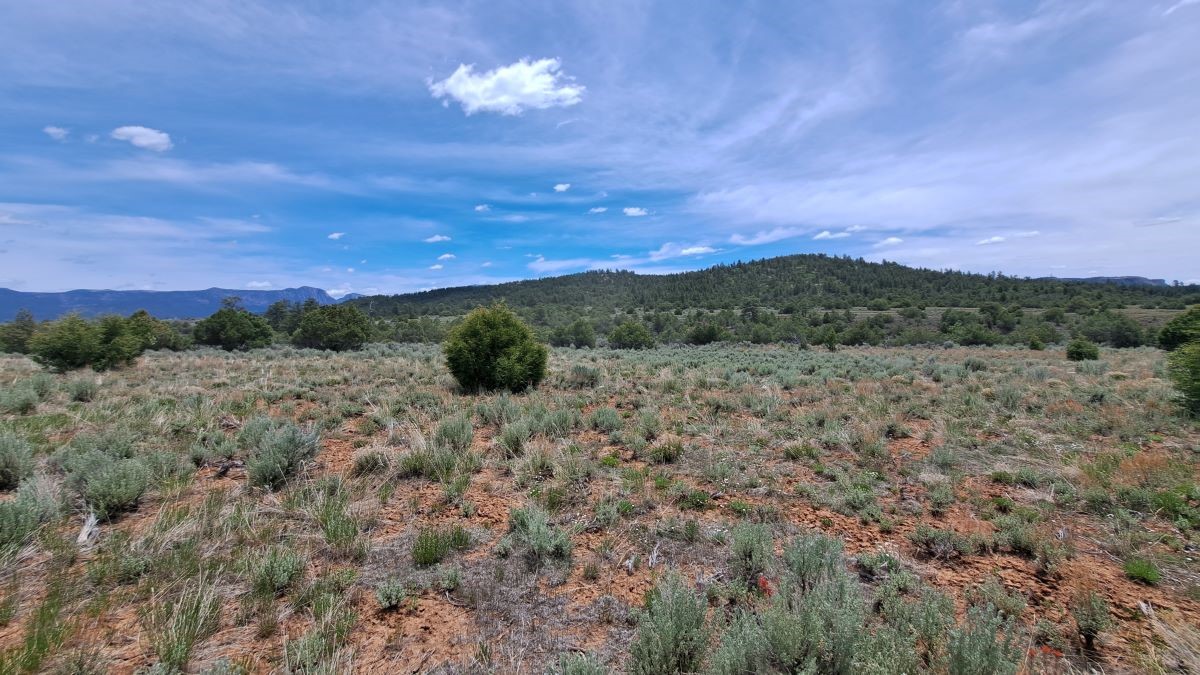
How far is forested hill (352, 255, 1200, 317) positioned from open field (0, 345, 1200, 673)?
194ft

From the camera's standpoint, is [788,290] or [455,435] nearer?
[455,435]

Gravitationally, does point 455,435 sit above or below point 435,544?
above

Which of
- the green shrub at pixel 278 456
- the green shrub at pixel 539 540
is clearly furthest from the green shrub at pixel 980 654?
the green shrub at pixel 278 456

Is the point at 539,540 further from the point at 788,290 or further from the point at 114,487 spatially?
the point at 788,290

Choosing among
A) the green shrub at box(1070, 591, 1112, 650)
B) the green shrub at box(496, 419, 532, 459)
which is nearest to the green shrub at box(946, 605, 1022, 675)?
the green shrub at box(1070, 591, 1112, 650)

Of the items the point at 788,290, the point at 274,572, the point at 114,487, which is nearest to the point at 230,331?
the point at 114,487

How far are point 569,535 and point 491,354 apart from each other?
893 centimetres

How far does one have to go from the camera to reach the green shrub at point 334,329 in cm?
3569

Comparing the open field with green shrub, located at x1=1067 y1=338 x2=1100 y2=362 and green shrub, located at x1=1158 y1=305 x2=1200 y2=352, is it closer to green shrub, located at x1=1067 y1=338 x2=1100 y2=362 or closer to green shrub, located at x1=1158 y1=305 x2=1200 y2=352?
green shrub, located at x1=1067 y1=338 x2=1100 y2=362

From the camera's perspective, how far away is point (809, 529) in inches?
188

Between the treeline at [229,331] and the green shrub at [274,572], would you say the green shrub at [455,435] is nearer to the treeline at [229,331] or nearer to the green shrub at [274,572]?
the green shrub at [274,572]

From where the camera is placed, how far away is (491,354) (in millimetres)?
12859

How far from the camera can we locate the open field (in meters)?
2.95

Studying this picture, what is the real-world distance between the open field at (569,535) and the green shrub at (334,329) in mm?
28124
